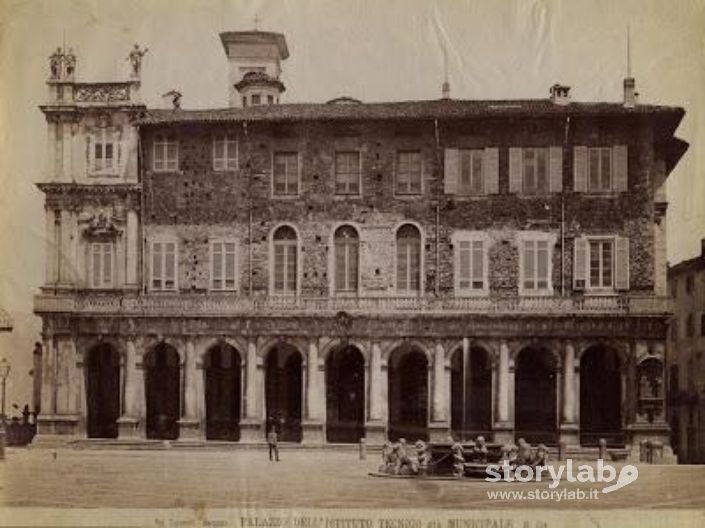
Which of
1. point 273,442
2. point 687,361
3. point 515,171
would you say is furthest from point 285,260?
point 687,361

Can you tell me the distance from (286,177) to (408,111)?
2.72 feet

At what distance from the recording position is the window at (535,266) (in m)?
11.4

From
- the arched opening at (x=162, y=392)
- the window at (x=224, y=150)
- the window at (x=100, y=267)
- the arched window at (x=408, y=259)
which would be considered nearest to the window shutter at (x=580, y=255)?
the arched window at (x=408, y=259)

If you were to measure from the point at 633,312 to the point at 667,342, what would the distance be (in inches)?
10.7

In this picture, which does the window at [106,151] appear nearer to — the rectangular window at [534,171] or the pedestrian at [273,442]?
the pedestrian at [273,442]

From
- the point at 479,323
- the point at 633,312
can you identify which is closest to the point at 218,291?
the point at 479,323

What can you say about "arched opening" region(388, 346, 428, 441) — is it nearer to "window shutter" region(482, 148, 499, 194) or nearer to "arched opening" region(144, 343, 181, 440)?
"window shutter" region(482, 148, 499, 194)

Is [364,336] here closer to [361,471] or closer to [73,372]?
[361,471]

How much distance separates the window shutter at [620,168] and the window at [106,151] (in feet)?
9.34

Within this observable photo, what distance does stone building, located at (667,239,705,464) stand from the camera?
36.3 feet

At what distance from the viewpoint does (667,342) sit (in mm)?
11406

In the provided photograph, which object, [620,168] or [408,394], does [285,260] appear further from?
[620,168]

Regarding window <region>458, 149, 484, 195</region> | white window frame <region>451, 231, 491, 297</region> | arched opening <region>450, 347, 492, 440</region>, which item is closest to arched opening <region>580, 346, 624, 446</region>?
arched opening <region>450, 347, 492, 440</region>

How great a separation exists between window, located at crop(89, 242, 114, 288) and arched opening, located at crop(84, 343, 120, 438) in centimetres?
43
